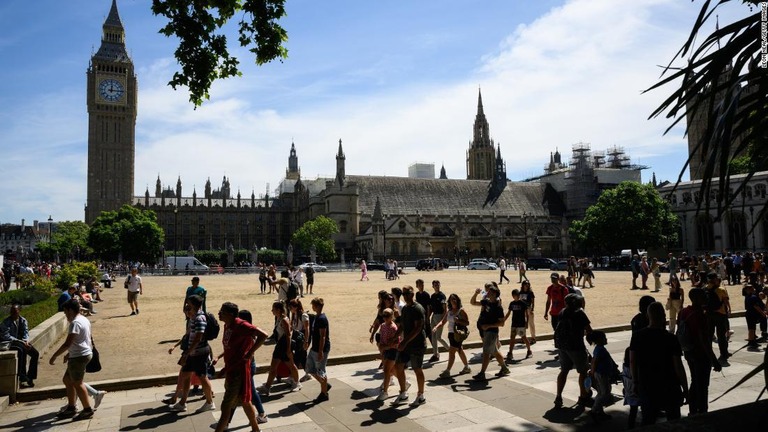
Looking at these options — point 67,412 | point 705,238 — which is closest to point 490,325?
point 67,412

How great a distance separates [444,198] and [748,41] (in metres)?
87.0

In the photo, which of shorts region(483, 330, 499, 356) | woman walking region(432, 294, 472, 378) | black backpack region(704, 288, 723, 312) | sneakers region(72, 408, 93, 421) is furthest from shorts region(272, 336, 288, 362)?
black backpack region(704, 288, 723, 312)

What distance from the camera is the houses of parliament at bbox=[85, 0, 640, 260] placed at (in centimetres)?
8225

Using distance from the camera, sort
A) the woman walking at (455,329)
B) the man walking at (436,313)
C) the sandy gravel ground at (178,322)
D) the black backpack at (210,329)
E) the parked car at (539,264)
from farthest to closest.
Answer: the parked car at (539,264) → the man walking at (436,313) → the sandy gravel ground at (178,322) → the woman walking at (455,329) → the black backpack at (210,329)

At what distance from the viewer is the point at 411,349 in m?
8.18

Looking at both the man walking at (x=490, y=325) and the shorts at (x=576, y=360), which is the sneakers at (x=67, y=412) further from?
the shorts at (x=576, y=360)

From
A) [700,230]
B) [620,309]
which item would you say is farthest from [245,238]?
[620,309]

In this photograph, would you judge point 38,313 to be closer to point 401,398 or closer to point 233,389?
point 233,389

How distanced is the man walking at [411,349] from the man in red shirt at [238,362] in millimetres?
2264

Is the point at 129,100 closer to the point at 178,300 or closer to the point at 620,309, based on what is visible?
the point at 178,300

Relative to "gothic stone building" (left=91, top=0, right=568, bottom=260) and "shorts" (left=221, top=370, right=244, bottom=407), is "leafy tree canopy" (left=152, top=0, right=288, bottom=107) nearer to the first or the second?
"shorts" (left=221, top=370, right=244, bottom=407)

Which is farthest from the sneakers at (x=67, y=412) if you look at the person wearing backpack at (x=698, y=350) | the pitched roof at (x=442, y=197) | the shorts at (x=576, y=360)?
the pitched roof at (x=442, y=197)

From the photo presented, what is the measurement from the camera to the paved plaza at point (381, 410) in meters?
7.25

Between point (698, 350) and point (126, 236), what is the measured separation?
74.9m
